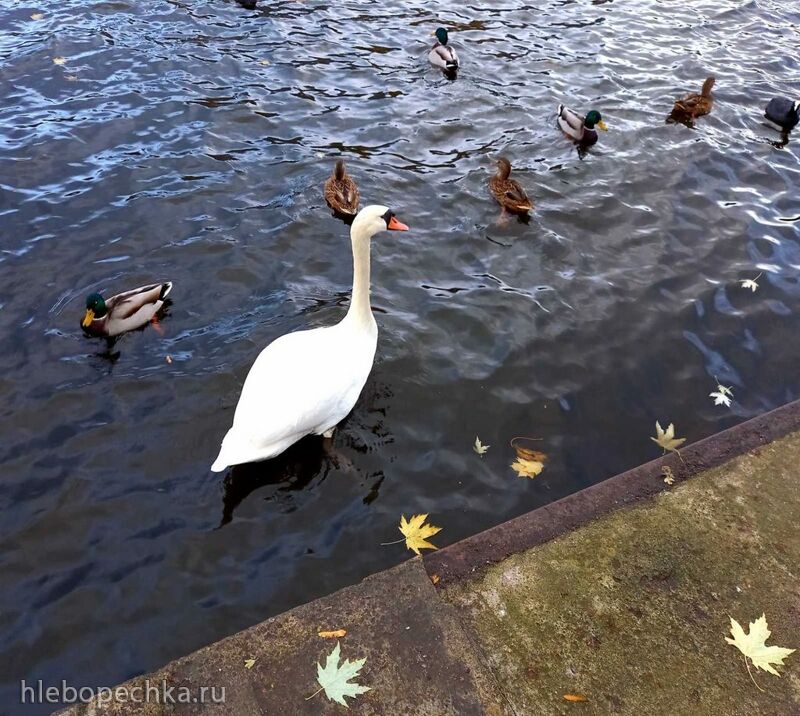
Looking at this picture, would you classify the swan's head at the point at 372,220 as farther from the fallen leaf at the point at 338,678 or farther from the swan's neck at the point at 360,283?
the fallen leaf at the point at 338,678

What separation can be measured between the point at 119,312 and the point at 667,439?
499cm

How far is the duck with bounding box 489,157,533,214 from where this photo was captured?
25.4 ft

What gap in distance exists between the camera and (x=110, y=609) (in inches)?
168

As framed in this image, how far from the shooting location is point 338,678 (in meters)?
3.12

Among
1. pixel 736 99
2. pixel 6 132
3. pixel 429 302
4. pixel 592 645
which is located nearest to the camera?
pixel 592 645

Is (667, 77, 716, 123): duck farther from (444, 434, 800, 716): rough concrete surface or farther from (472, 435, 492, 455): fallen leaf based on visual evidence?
(444, 434, 800, 716): rough concrete surface

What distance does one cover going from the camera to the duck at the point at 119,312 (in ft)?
20.2

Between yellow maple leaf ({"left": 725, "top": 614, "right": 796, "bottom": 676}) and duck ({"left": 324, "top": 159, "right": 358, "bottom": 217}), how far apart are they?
572 centimetres

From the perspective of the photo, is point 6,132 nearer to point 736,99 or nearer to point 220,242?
point 220,242

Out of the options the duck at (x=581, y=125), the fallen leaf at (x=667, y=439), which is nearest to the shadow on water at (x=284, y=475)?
the fallen leaf at (x=667, y=439)

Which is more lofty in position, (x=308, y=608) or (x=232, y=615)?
(x=308, y=608)

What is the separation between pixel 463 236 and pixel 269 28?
22.3 feet

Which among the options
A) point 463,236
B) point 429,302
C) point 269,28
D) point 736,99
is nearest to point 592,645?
point 429,302

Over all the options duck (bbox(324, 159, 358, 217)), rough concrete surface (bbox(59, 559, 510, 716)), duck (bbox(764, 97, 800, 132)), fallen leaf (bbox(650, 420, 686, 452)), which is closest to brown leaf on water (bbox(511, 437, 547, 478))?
fallen leaf (bbox(650, 420, 686, 452))
